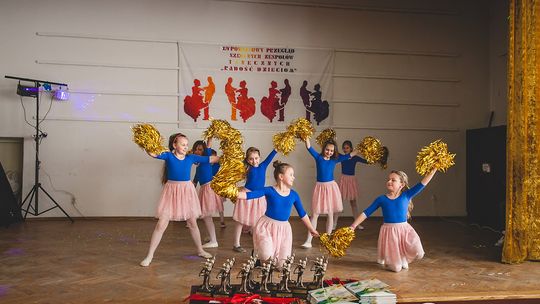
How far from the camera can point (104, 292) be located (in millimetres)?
3789

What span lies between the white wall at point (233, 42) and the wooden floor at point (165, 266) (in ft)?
3.89

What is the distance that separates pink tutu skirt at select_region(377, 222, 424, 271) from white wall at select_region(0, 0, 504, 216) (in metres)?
3.54

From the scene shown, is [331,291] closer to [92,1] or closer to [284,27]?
[284,27]

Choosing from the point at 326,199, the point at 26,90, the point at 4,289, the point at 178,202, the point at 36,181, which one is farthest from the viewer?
the point at 36,181

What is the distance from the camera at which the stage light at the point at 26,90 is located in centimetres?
708

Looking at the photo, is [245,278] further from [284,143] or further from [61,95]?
[61,95]

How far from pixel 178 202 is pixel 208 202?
3.52 ft

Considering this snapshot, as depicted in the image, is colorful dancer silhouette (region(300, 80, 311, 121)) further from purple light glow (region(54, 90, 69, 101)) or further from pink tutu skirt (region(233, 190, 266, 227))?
purple light glow (region(54, 90, 69, 101))

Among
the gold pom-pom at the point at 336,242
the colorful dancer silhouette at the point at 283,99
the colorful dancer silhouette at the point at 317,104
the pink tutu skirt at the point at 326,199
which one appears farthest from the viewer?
the colorful dancer silhouette at the point at 317,104

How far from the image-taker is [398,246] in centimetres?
471

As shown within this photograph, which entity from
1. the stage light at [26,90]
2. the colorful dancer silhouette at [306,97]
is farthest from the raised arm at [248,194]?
the stage light at [26,90]

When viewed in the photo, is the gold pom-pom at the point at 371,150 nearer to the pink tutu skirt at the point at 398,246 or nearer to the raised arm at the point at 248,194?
the pink tutu skirt at the point at 398,246

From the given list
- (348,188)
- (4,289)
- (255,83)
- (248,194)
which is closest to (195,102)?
(255,83)

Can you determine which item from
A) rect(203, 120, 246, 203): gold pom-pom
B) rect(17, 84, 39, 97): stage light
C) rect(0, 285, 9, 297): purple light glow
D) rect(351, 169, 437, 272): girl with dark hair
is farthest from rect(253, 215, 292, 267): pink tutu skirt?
rect(17, 84, 39, 97): stage light
